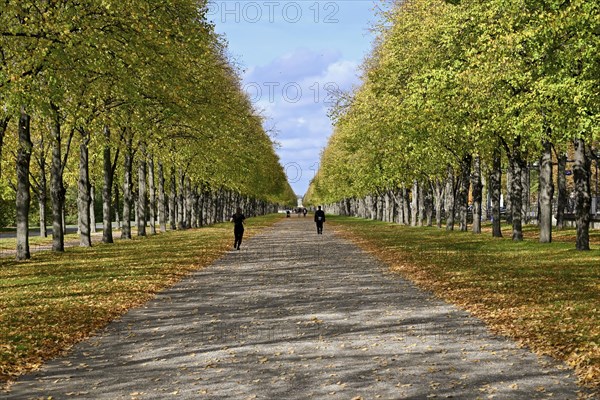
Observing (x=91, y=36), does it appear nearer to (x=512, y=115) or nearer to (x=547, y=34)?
(x=547, y=34)

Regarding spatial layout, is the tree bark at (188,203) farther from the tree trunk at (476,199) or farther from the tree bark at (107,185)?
the tree trunk at (476,199)

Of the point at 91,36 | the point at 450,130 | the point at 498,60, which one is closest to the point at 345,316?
the point at 91,36

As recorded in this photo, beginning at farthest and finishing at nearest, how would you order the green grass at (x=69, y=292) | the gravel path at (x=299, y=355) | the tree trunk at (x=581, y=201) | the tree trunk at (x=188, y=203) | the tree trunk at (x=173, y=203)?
the tree trunk at (x=188, y=203), the tree trunk at (x=173, y=203), the tree trunk at (x=581, y=201), the green grass at (x=69, y=292), the gravel path at (x=299, y=355)

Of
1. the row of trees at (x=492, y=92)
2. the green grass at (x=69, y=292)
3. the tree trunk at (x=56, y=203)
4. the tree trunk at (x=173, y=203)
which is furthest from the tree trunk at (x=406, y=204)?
the tree trunk at (x=56, y=203)

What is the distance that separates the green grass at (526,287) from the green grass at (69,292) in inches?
250

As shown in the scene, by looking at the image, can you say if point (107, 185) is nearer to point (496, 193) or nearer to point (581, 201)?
point (496, 193)

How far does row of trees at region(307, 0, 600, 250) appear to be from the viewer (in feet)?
61.0

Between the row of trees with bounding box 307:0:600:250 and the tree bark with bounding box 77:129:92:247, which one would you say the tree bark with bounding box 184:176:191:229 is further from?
the tree bark with bounding box 77:129:92:247

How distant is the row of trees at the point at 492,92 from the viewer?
1858 cm

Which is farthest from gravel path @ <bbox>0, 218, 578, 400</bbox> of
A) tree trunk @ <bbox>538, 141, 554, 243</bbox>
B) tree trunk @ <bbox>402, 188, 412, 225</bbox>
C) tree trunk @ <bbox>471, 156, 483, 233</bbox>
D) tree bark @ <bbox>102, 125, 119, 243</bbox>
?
tree trunk @ <bbox>402, 188, 412, 225</bbox>

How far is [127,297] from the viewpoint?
1398cm

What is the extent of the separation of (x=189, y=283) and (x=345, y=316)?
6.26 m

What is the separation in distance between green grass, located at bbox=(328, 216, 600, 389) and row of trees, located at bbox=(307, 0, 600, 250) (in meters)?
3.30

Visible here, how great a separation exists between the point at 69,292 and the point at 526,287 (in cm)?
1007
